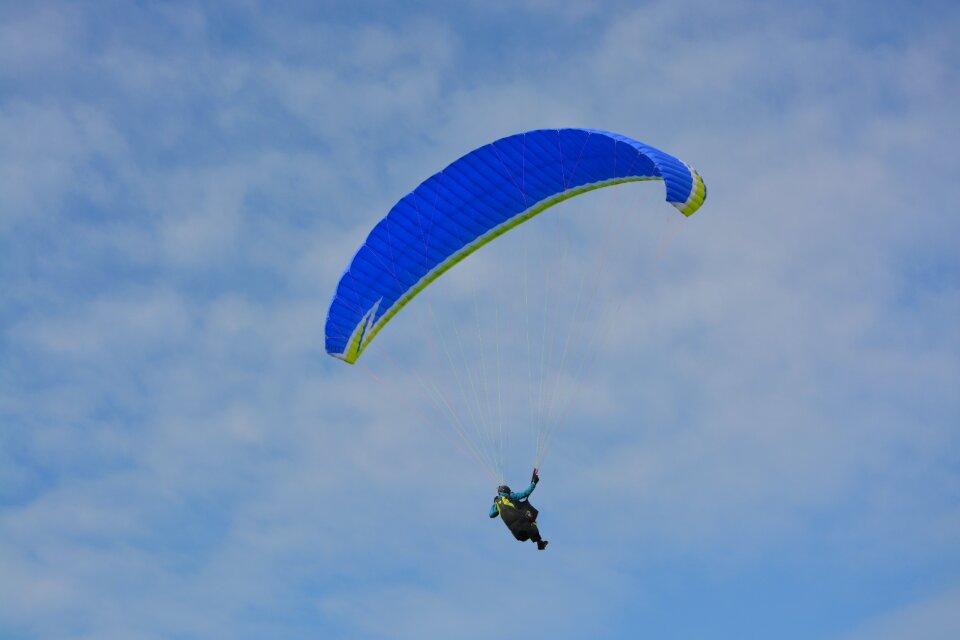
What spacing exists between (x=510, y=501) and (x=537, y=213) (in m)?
5.57

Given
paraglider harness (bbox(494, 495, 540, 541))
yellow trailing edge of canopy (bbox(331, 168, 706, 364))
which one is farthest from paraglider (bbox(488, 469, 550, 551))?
yellow trailing edge of canopy (bbox(331, 168, 706, 364))

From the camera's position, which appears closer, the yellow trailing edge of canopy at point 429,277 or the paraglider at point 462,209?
the paraglider at point 462,209

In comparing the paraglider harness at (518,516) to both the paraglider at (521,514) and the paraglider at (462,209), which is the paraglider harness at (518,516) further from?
the paraglider at (462,209)

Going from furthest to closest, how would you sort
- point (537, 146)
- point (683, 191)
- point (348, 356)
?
point (348, 356), point (537, 146), point (683, 191)

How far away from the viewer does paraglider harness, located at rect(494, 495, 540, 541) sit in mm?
24969

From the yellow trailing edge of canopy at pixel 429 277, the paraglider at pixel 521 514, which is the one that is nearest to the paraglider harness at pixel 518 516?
the paraglider at pixel 521 514

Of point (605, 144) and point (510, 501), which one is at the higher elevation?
point (605, 144)

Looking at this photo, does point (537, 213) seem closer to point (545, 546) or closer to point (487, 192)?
point (487, 192)

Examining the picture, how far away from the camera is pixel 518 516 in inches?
983

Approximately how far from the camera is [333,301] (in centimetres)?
2722

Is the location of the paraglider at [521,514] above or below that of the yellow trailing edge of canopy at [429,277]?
below

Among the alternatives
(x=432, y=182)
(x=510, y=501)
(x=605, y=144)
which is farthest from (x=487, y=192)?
(x=510, y=501)

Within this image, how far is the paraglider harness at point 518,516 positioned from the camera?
25.0m

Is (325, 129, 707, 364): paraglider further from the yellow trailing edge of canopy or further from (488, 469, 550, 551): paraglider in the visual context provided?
(488, 469, 550, 551): paraglider
